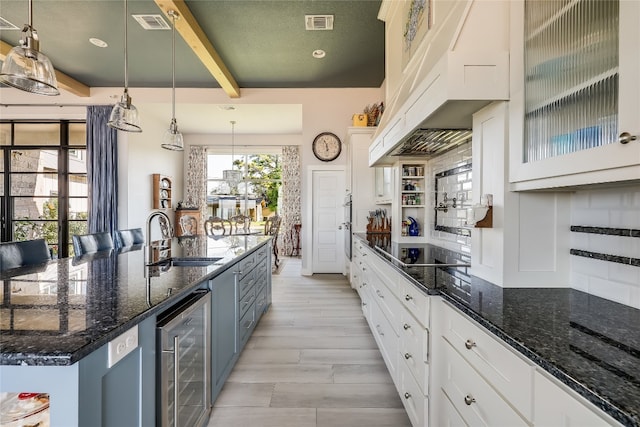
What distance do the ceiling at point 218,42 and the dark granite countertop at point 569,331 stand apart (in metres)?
3.28

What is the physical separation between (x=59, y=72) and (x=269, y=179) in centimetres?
485

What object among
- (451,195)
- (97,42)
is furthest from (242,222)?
(451,195)

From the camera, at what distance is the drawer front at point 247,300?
8.06 feet

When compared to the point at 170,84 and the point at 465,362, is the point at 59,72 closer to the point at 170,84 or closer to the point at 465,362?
the point at 170,84

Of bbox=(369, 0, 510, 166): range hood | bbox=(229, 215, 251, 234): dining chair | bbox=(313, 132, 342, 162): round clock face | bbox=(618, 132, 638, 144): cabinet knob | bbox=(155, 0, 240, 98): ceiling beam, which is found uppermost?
bbox=(155, 0, 240, 98): ceiling beam

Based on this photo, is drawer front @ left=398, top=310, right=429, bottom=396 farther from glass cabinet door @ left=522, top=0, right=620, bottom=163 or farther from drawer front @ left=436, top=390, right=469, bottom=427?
glass cabinet door @ left=522, top=0, right=620, bottom=163

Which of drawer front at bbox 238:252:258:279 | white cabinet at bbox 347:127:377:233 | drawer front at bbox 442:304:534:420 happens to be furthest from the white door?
drawer front at bbox 442:304:534:420

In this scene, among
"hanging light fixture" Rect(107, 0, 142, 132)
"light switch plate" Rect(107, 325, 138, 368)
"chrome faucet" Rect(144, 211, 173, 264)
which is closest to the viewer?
"light switch plate" Rect(107, 325, 138, 368)

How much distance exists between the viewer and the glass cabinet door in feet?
3.06

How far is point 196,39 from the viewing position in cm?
370

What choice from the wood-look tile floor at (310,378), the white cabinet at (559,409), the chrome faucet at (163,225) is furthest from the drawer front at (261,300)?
the white cabinet at (559,409)

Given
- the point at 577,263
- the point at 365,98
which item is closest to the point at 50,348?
the point at 577,263

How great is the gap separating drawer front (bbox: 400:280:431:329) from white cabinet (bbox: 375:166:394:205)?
2016 mm

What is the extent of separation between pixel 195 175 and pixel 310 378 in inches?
284
